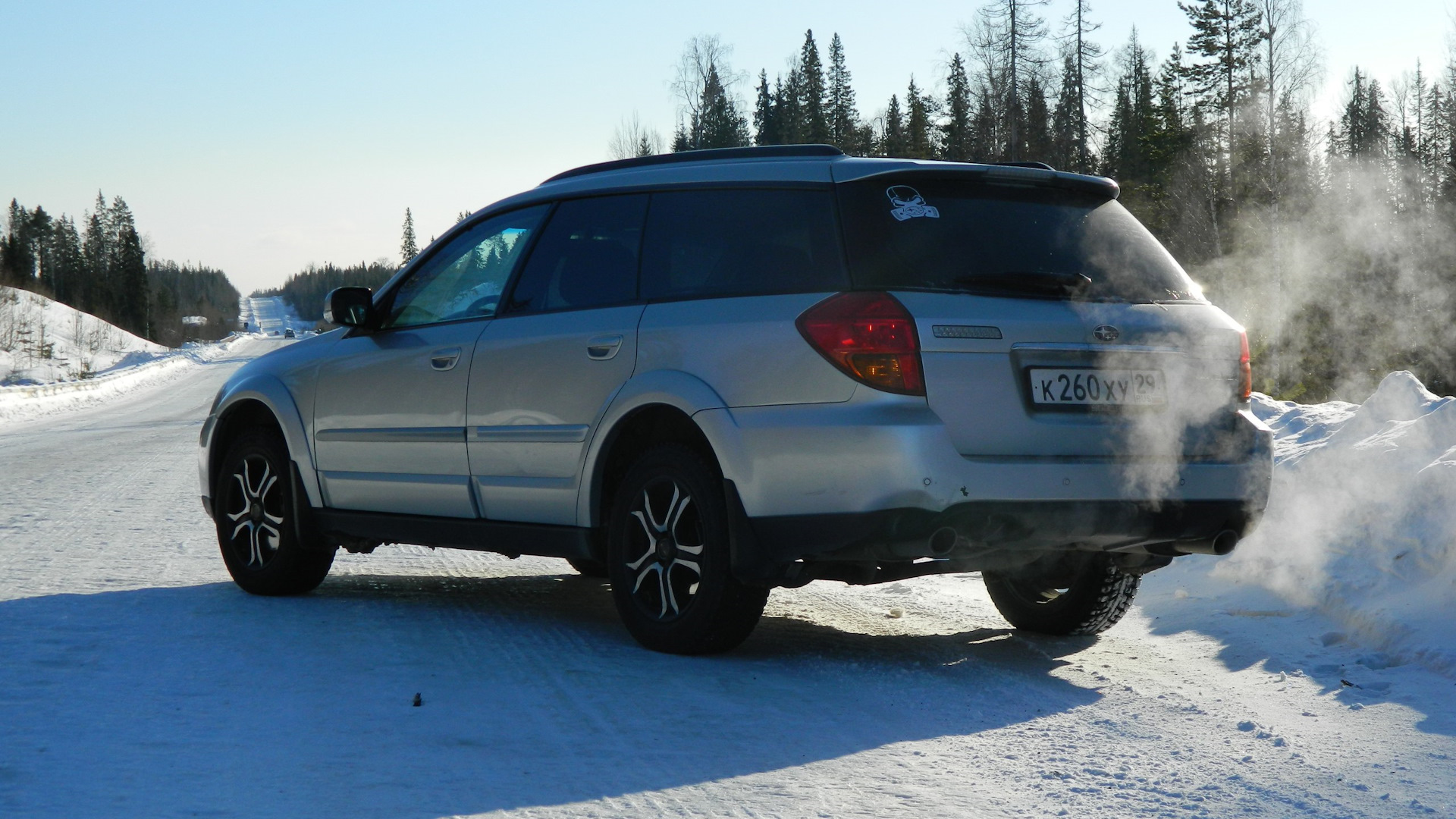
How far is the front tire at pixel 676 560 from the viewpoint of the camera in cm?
467

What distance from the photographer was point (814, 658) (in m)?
4.98

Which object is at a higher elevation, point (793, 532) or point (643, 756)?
point (793, 532)

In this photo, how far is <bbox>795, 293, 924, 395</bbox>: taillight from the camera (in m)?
4.23

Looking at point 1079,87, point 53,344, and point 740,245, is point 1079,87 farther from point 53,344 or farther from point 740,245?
point 53,344

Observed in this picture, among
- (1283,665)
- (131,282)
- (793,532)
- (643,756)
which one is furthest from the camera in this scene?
(131,282)

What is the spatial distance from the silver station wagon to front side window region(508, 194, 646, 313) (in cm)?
1

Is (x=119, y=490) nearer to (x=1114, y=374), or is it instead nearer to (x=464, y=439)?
(x=464, y=439)

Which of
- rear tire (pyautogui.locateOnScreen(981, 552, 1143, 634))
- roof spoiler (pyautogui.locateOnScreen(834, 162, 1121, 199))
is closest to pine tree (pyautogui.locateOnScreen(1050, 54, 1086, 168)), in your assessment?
rear tire (pyautogui.locateOnScreen(981, 552, 1143, 634))

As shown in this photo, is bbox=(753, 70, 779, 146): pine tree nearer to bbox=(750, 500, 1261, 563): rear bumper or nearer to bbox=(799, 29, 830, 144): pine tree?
bbox=(799, 29, 830, 144): pine tree

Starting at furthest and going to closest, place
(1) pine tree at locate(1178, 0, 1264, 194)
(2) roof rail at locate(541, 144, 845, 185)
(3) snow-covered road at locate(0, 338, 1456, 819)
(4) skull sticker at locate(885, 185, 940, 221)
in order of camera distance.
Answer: (1) pine tree at locate(1178, 0, 1264, 194) < (2) roof rail at locate(541, 144, 845, 185) < (4) skull sticker at locate(885, 185, 940, 221) < (3) snow-covered road at locate(0, 338, 1456, 819)

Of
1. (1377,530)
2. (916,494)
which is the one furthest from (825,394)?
(1377,530)

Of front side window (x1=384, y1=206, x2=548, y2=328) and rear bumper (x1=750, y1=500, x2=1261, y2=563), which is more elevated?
front side window (x1=384, y1=206, x2=548, y2=328)

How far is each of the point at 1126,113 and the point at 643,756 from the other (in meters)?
60.4

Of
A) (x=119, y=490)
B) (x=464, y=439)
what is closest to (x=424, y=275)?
(x=464, y=439)
